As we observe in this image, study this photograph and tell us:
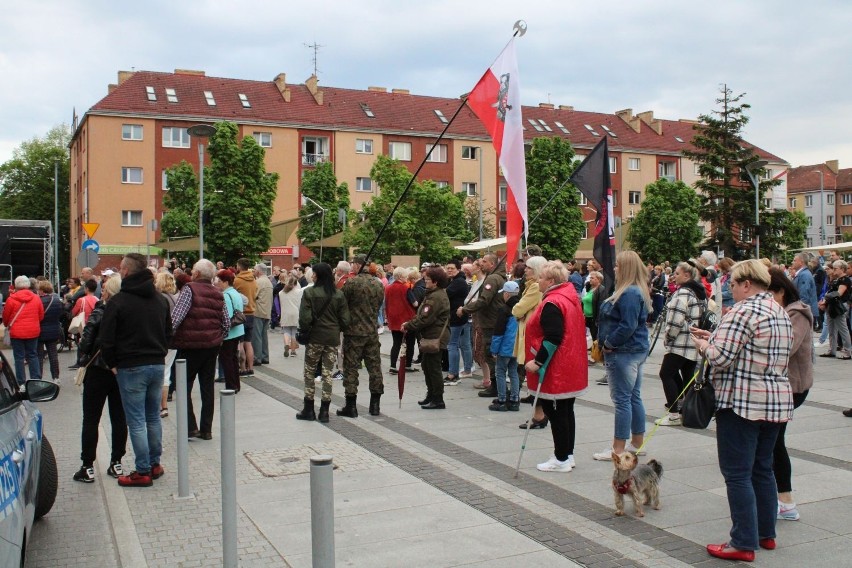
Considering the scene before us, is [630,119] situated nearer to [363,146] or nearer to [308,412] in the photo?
[363,146]

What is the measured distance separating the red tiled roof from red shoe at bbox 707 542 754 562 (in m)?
52.8

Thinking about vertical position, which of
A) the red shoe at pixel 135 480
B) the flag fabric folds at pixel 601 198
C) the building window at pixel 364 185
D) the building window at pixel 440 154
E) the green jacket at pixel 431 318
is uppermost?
the building window at pixel 440 154

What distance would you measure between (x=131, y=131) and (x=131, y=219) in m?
5.67

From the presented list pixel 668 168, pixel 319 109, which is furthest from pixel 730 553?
pixel 668 168

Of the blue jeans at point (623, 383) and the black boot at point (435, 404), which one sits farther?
the black boot at point (435, 404)

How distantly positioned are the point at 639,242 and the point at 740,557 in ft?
160

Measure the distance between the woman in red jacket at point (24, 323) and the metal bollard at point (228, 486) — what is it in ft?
29.8

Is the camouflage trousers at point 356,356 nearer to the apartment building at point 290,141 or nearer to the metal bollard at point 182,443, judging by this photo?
the metal bollard at point 182,443

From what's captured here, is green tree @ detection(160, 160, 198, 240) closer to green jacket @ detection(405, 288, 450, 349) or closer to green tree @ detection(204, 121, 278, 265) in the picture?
green tree @ detection(204, 121, 278, 265)

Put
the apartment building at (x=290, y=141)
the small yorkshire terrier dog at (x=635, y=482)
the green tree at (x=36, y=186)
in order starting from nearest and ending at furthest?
the small yorkshire terrier dog at (x=635, y=482)
the apartment building at (x=290, y=141)
the green tree at (x=36, y=186)

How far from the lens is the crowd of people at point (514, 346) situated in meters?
4.92

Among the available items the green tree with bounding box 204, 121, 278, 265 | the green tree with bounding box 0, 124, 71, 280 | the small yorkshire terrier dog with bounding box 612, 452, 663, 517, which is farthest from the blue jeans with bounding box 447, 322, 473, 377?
the green tree with bounding box 0, 124, 71, 280

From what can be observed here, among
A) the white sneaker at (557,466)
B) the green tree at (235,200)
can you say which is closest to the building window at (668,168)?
the green tree at (235,200)

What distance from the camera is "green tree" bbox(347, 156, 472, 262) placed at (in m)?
39.3
